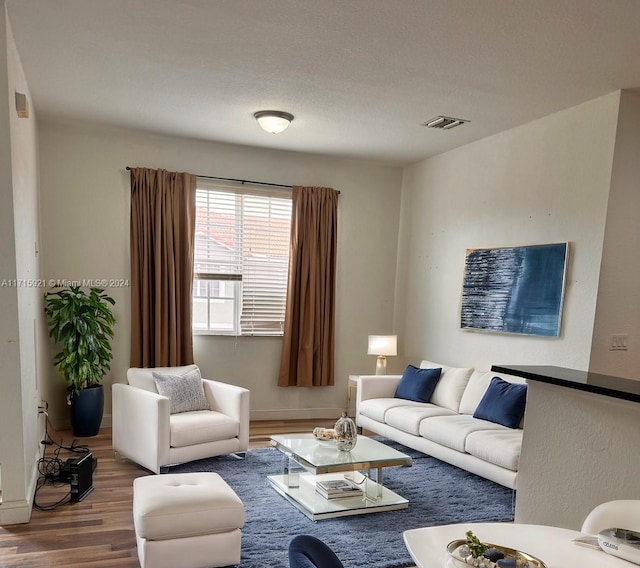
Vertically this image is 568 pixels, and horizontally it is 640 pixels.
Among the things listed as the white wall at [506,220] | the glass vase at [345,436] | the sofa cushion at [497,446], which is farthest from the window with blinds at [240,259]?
the sofa cushion at [497,446]

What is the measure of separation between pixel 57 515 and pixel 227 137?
354 centimetres

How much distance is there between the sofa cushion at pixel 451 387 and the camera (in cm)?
454

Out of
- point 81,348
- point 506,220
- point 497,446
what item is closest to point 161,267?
point 81,348

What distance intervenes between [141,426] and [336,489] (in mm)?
1539

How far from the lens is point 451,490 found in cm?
367

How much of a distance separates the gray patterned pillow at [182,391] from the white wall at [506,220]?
2.49m

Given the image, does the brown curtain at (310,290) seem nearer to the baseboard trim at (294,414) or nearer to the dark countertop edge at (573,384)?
the baseboard trim at (294,414)

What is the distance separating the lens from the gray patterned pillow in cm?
413

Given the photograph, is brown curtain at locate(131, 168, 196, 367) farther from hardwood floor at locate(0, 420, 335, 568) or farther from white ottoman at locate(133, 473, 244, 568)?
white ottoman at locate(133, 473, 244, 568)

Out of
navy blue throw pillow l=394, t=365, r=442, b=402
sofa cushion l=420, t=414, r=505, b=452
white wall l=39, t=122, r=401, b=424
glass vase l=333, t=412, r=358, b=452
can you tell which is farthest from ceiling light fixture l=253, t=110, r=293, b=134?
sofa cushion l=420, t=414, r=505, b=452

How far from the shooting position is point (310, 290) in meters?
5.53

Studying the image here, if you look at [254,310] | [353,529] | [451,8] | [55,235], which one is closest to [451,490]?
[353,529]

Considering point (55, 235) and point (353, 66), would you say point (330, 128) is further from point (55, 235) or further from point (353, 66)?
point (55, 235)

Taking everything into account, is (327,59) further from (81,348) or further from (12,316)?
(81,348)
